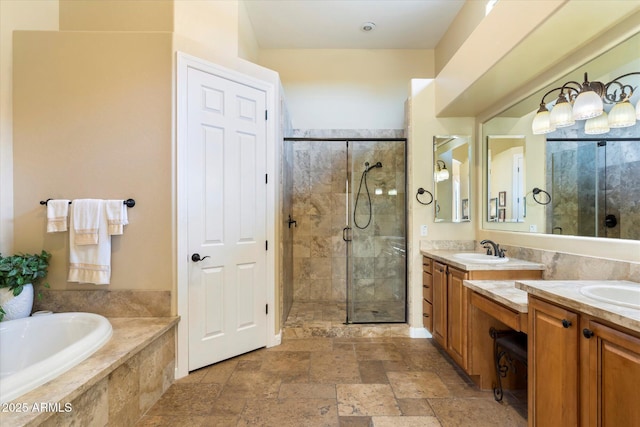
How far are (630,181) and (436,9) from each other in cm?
267

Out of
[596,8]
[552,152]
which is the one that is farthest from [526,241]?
[596,8]

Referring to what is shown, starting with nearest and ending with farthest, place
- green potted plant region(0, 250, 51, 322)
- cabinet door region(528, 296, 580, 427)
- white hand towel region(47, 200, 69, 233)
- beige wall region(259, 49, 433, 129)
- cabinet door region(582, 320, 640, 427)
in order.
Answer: cabinet door region(582, 320, 640, 427) < cabinet door region(528, 296, 580, 427) < green potted plant region(0, 250, 51, 322) < white hand towel region(47, 200, 69, 233) < beige wall region(259, 49, 433, 129)

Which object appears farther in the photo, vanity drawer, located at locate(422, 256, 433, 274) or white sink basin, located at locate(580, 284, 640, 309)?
vanity drawer, located at locate(422, 256, 433, 274)

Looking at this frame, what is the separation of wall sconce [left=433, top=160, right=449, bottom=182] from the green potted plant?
362 cm

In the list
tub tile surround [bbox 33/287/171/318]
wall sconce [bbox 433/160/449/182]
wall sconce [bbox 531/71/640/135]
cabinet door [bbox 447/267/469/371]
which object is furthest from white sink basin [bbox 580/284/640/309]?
tub tile surround [bbox 33/287/171/318]

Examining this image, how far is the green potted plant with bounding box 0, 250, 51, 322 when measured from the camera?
6.29 feet

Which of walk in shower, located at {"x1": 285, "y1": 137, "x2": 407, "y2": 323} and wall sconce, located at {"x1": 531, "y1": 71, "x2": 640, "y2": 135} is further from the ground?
wall sconce, located at {"x1": 531, "y1": 71, "x2": 640, "y2": 135}

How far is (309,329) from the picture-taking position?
2.95m

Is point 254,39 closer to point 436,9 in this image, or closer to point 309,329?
point 436,9

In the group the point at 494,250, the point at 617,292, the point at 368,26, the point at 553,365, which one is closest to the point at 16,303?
the point at 553,365

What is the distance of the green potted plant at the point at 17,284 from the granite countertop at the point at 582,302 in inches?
127

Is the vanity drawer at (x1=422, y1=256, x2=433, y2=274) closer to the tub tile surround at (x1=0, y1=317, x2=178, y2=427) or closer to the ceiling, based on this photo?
the tub tile surround at (x1=0, y1=317, x2=178, y2=427)

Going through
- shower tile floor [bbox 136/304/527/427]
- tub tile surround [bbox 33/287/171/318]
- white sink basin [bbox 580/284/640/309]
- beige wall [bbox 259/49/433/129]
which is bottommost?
shower tile floor [bbox 136/304/527/427]

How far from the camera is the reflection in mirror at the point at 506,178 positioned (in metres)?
2.39
